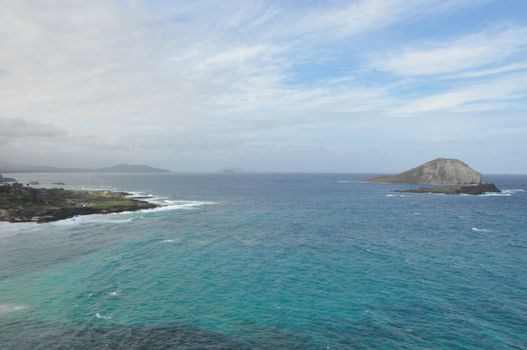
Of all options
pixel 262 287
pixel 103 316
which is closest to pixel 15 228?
pixel 103 316

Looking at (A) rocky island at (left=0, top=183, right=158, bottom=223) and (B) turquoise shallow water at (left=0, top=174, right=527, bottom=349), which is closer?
Answer: (B) turquoise shallow water at (left=0, top=174, right=527, bottom=349)

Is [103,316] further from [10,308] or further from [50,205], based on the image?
[50,205]

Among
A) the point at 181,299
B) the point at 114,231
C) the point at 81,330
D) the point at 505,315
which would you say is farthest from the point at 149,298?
the point at 114,231

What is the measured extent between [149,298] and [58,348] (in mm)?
13052

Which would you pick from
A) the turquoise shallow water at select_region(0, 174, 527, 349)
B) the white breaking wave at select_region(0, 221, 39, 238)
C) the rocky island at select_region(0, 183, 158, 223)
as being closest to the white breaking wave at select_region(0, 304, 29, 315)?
the turquoise shallow water at select_region(0, 174, 527, 349)

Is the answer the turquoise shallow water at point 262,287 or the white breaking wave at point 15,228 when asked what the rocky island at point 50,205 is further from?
the turquoise shallow water at point 262,287

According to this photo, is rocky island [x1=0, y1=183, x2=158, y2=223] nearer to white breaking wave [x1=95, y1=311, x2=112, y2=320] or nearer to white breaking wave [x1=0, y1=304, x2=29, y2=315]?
white breaking wave [x1=0, y1=304, x2=29, y2=315]

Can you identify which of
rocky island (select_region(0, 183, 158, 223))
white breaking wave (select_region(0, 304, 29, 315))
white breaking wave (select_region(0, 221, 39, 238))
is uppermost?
rocky island (select_region(0, 183, 158, 223))

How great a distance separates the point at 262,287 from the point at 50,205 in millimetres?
104521

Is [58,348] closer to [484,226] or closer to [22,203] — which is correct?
[484,226]

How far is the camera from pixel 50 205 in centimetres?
12600

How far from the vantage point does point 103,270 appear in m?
57.8

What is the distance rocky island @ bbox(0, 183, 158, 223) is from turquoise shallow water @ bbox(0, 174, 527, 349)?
15.3 meters

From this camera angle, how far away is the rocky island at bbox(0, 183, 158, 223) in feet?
360
